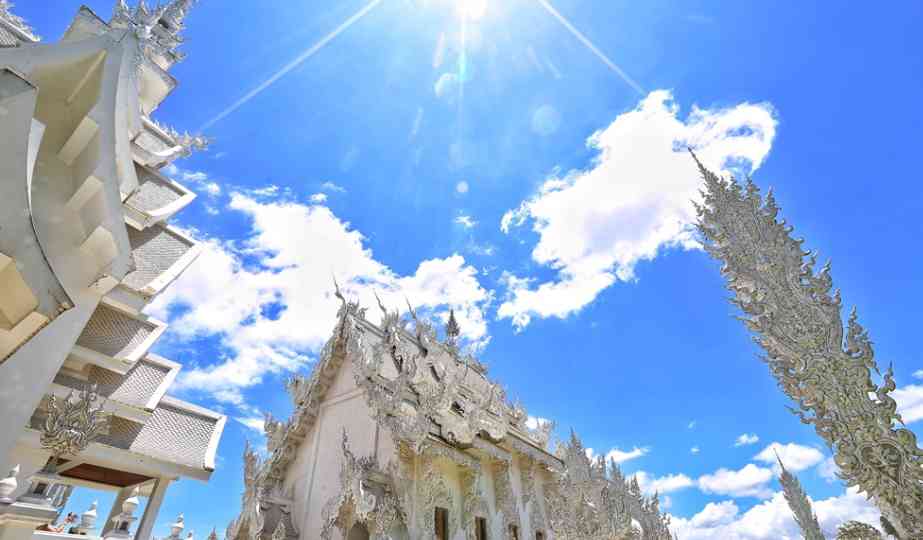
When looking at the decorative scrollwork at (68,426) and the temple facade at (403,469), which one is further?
the temple facade at (403,469)

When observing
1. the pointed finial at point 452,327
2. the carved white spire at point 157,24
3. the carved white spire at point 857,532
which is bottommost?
the carved white spire at point 857,532

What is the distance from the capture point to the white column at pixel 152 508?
30.2 feet

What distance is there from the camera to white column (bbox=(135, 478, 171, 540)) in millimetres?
9195

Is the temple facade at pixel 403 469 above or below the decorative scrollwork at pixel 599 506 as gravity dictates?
above

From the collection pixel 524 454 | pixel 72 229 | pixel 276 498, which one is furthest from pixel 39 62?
pixel 524 454

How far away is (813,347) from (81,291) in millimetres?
10807

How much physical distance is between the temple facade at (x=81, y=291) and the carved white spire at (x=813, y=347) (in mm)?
7028

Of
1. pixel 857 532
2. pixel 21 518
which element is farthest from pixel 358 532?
pixel 857 532

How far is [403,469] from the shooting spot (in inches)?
355

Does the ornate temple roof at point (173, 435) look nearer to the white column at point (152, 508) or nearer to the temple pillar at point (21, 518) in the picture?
the white column at point (152, 508)

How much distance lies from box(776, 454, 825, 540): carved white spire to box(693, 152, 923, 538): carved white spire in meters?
4.32

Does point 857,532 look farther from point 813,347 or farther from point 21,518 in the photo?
point 21,518

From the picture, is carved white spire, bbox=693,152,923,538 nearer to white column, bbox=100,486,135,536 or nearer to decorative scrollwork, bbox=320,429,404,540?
decorative scrollwork, bbox=320,429,404,540

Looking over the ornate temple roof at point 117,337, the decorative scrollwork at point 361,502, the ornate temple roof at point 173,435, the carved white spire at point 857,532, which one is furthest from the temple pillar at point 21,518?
the carved white spire at point 857,532
